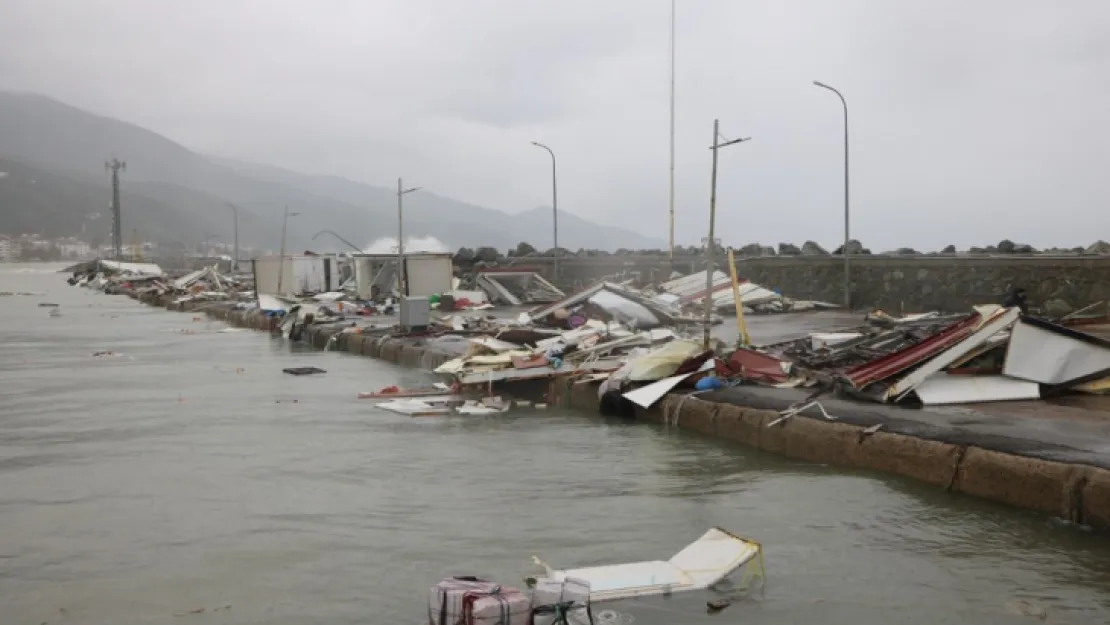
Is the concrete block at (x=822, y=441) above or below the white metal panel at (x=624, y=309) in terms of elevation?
below

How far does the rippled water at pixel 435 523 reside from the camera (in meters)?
7.11

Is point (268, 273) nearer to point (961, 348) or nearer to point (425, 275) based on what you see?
point (425, 275)

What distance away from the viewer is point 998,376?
11.6m

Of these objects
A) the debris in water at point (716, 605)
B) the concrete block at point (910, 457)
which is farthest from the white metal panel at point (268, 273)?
the debris in water at point (716, 605)

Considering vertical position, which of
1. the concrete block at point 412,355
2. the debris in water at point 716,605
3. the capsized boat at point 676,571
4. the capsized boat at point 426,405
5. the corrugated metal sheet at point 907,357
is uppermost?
the corrugated metal sheet at point 907,357

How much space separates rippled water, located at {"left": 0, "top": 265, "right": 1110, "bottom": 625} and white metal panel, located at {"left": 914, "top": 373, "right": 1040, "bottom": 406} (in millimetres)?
1643

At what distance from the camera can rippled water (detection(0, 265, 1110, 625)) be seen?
7113 mm

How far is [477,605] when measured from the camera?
5.65 meters

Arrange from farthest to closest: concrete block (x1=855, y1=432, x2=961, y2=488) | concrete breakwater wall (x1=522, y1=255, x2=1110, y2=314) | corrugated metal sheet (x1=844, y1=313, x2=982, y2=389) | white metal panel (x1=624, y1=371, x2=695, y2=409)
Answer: concrete breakwater wall (x1=522, y1=255, x2=1110, y2=314) < white metal panel (x1=624, y1=371, x2=695, y2=409) < corrugated metal sheet (x1=844, y1=313, x2=982, y2=389) < concrete block (x1=855, y1=432, x2=961, y2=488)

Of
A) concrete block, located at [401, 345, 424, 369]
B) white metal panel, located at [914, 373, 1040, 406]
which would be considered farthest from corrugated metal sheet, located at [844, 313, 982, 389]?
concrete block, located at [401, 345, 424, 369]

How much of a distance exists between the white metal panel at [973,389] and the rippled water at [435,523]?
5.39 ft

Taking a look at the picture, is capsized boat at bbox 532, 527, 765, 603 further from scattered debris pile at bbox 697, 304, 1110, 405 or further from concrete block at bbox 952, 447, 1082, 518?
scattered debris pile at bbox 697, 304, 1110, 405

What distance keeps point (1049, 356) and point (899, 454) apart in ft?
10.2

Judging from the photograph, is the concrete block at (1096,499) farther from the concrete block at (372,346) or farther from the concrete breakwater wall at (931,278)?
the concrete breakwater wall at (931,278)
